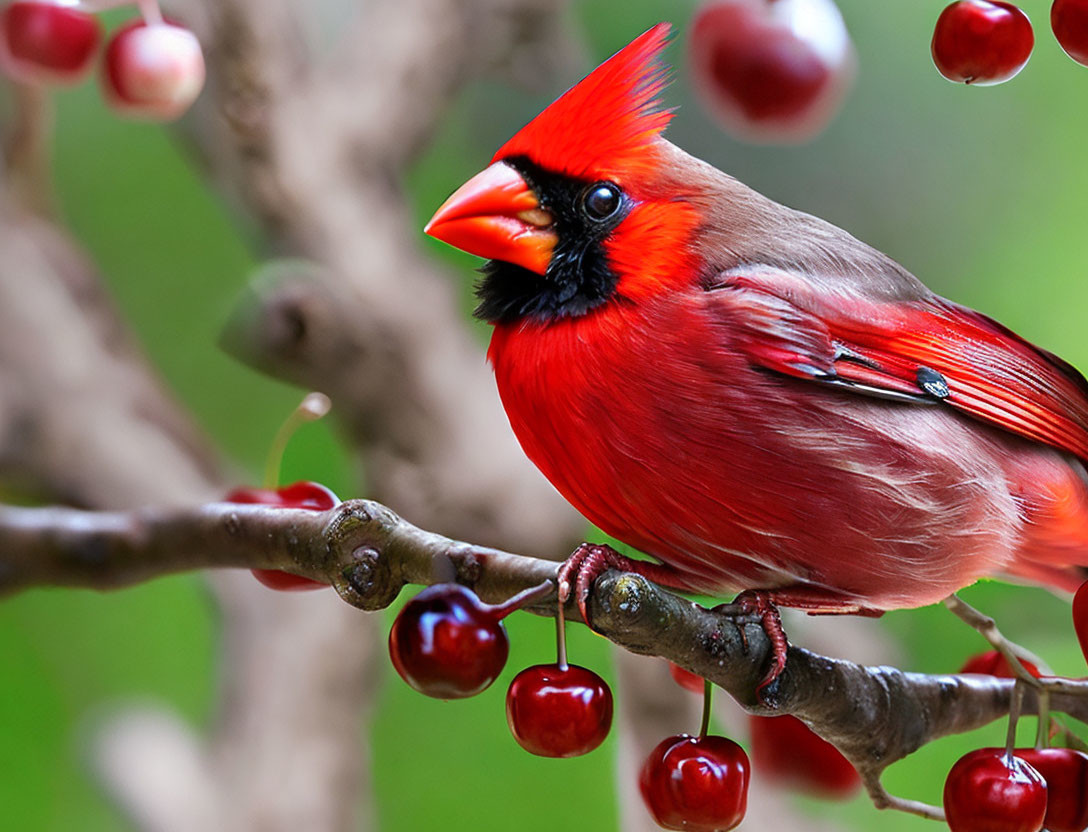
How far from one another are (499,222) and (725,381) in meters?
0.15

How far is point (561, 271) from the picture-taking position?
0.67 m

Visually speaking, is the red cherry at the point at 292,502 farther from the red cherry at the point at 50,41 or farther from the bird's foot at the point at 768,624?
the red cherry at the point at 50,41

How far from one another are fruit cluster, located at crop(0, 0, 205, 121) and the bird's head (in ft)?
1.20

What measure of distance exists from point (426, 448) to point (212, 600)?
39 cm

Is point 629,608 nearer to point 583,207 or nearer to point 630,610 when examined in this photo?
point 630,610

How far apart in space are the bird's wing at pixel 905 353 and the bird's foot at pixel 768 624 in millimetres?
122

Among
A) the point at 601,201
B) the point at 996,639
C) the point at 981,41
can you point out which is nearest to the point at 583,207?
the point at 601,201

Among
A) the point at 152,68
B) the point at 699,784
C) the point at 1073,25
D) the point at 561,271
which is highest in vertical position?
the point at 152,68

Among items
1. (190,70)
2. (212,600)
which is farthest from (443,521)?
(190,70)

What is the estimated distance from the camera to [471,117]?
1710 millimetres

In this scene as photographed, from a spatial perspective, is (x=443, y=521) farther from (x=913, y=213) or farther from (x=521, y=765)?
(x=913, y=213)

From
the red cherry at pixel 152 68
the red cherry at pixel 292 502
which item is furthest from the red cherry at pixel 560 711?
the red cherry at pixel 152 68

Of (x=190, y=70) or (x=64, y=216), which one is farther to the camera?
(x=64, y=216)

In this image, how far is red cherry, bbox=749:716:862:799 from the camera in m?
0.87
